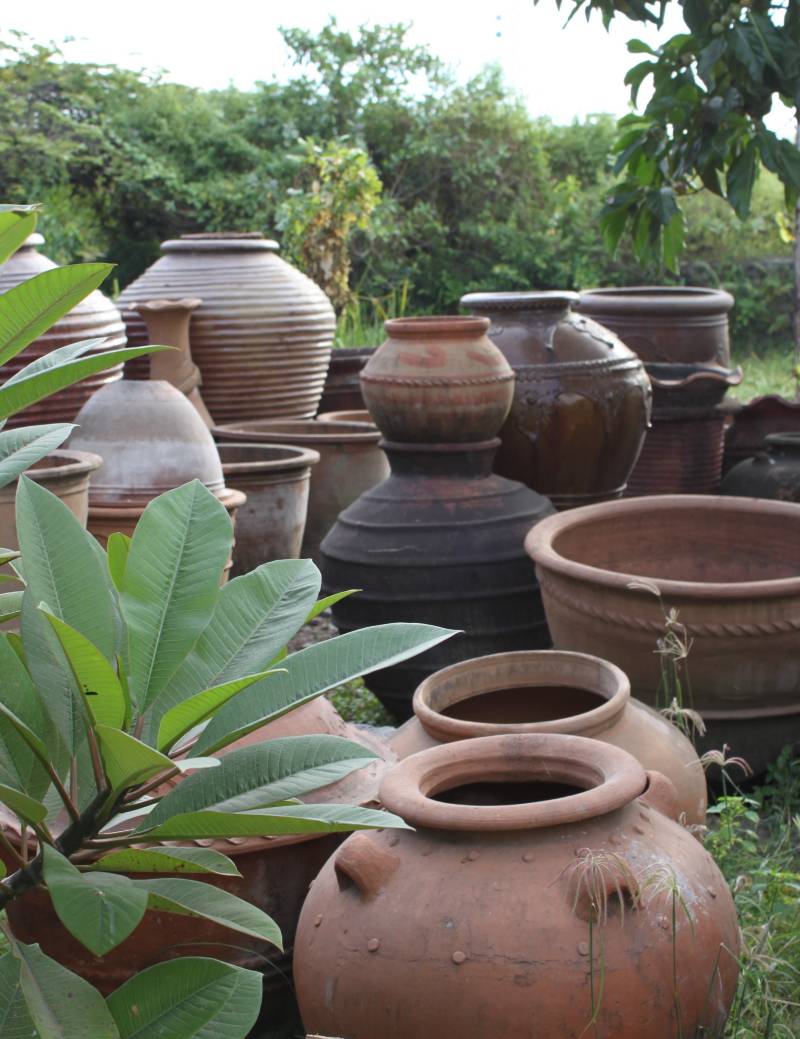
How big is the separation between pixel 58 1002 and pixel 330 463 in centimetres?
409

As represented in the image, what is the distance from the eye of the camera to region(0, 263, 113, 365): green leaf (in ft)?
2.76

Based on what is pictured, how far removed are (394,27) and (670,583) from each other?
34.4 feet

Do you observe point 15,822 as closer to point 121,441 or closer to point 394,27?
point 121,441

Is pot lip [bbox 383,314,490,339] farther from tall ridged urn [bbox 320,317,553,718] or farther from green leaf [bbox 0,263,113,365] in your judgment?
green leaf [bbox 0,263,113,365]

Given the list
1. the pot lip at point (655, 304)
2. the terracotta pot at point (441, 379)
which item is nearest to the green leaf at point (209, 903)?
the terracotta pot at point (441, 379)

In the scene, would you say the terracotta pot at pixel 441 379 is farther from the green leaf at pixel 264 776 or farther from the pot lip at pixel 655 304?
the green leaf at pixel 264 776

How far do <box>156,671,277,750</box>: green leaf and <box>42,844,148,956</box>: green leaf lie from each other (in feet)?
0.31

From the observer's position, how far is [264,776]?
0.89 m

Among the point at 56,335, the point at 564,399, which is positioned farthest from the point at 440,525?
the point at 56,335

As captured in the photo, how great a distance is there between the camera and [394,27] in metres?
12.1

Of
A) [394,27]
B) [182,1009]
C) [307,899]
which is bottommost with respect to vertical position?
[307,899]

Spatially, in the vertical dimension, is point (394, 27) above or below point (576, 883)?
above

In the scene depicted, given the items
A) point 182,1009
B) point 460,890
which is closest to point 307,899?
point 460,890

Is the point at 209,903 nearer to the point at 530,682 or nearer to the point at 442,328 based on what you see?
the point at 530,682
